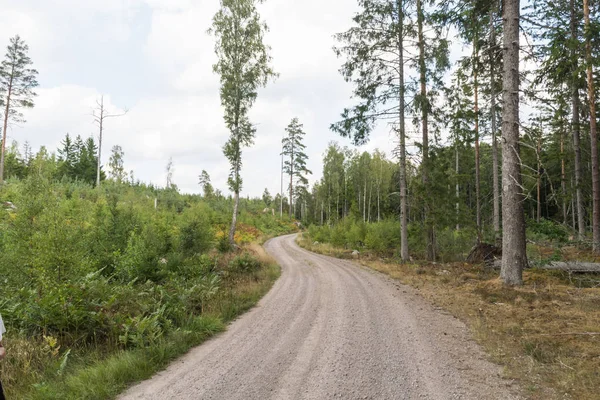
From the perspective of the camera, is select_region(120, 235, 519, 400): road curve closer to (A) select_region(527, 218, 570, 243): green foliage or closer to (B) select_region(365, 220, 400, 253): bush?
(A) select_region(527, 218, 570, 243): green foliage

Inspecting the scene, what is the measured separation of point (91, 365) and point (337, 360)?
3.93 meters

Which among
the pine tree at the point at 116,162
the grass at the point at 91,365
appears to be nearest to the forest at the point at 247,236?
the grass at the point at 91,365

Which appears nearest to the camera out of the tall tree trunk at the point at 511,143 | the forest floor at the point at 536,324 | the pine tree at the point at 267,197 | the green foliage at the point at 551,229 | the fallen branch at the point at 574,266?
the forest floor at the point at 536,324

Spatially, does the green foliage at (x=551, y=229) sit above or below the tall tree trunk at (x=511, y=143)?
below

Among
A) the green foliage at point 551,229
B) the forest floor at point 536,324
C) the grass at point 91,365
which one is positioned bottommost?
the grass at point 91,365

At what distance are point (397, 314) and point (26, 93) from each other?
36725mm

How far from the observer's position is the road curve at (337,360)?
3.71 m

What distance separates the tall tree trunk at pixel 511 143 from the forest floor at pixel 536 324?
3.73 ft

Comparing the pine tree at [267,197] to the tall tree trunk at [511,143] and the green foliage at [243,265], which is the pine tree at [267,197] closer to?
the green foliage at [243,265]

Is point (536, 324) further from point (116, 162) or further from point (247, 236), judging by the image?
point (116, 162)

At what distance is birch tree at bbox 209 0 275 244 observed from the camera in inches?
748

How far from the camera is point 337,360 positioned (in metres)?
4.57

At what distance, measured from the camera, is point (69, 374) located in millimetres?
4328

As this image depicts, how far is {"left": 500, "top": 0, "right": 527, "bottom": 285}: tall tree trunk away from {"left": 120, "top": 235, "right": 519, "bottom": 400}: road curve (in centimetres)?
329
